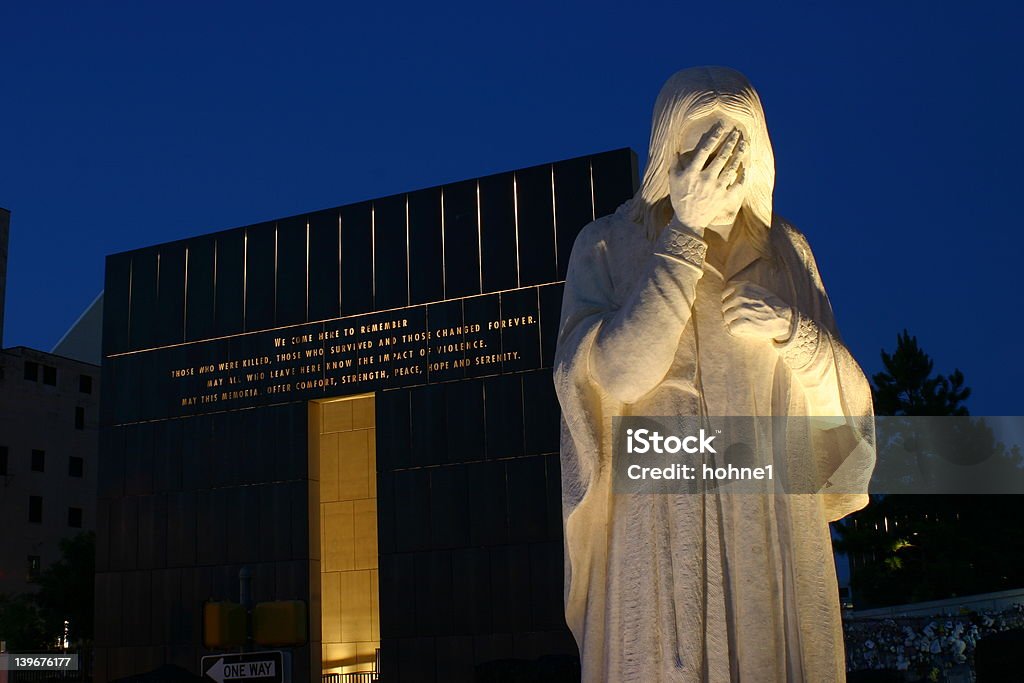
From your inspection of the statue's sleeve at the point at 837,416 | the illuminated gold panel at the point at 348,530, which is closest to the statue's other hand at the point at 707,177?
the statue's sleeve at the point at 837,416

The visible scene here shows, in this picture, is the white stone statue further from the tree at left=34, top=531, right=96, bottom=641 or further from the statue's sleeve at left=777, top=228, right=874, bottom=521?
the tree at left=34, top=531, right=96, bottom=641

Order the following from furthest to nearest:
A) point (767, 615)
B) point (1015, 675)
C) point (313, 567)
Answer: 1. point (313, 567)
2. point (1015, 675)
3. point (767, 615)

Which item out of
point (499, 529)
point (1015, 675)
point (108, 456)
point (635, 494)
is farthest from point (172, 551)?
point (635, 494)

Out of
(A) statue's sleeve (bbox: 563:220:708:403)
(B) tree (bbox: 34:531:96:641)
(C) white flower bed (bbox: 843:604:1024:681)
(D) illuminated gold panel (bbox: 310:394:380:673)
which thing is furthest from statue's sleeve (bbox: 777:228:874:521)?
(B) tree (bbox: 34:531:96:641)

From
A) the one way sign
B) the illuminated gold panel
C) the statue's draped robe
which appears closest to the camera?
the statue's draped robe

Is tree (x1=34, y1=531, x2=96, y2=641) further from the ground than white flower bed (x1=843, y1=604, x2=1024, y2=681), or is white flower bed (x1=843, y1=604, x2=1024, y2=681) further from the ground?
tree (x1=34, y1=531, x2=96, y2=641)

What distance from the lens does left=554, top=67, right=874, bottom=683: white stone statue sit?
3186 millimetres

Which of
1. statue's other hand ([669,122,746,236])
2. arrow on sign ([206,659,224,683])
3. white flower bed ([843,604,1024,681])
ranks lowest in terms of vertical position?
white flower bed ([843,604,1024,681])

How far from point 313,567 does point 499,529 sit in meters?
4.60

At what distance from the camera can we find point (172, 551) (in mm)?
28062

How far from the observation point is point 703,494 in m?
3.28

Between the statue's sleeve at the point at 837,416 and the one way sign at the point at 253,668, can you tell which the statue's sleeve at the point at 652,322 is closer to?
the statue's sleeve at the point at 837,416

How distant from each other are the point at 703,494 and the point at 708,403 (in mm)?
253

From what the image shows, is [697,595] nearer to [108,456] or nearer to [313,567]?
[313,567]
